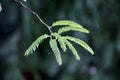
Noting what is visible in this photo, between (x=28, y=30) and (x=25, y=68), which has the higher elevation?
(x=28, y=30)

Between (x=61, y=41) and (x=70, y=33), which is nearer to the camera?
(x=61, y=41)

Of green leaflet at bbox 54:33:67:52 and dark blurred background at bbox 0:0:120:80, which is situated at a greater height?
green leaflet at bbox 54:33:67:52

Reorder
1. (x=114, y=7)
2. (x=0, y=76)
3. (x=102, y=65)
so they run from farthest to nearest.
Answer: (x=0, y=76) → (x=102, y=65) → (x=114, y=7)

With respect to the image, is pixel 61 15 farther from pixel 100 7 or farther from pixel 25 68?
pixel 25 68

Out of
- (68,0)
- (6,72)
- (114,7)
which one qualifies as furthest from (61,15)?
(6,72)

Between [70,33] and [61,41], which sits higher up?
[61,41]

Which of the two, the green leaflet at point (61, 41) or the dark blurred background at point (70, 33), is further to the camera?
the dark blurred background at point (70, 33)

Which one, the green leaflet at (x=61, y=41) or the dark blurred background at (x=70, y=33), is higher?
the green leaflet at (x=61, y=41)

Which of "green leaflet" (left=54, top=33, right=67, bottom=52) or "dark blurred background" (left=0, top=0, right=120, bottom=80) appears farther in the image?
"dark blurred background" (left=0, top=0, right=120, bottom=80)
